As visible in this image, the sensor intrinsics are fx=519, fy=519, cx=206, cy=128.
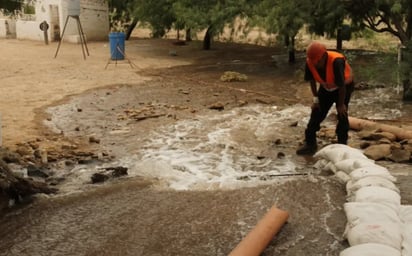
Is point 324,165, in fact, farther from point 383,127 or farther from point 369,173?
point 383,127

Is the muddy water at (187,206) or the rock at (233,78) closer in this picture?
the muddy water at (187,206)

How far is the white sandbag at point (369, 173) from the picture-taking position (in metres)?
4.71

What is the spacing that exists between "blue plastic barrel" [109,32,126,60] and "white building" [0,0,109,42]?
19.7 feet

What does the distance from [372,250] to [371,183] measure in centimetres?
125

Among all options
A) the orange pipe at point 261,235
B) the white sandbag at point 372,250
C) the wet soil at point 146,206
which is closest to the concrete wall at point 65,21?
the wet soil at point 146,206

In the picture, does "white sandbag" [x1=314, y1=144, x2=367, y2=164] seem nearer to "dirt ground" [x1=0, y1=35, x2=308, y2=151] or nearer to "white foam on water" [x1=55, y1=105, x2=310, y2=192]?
"white foam on water" [x1=55, y1=105, x2=310, y2=192]

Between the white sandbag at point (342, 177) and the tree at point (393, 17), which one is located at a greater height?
the tree at point (393, 17)

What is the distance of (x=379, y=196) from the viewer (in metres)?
4.23

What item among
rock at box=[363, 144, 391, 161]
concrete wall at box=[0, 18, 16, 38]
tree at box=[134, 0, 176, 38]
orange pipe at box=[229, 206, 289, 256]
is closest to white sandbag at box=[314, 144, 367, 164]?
Answer: rock at box=[363, 144, 391, 161]

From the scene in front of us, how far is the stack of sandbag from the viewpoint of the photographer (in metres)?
3.50

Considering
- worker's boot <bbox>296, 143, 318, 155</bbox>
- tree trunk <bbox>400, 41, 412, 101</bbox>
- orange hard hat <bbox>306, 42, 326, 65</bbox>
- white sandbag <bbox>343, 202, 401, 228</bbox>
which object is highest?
orange hard hat <bbox>306, 42, 326, 65</bbox>

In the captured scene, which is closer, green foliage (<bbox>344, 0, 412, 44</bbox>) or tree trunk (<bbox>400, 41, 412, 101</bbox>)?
tree trunk (<bbox>400, 41, 412, 101</bbox>)

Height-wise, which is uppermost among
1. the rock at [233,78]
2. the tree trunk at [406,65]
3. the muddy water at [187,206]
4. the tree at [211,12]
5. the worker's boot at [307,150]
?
the tree at [211,12]

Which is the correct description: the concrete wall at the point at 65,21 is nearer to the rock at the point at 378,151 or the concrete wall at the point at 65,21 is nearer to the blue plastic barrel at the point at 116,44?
the blue plastic barrel at the point at 116,44
